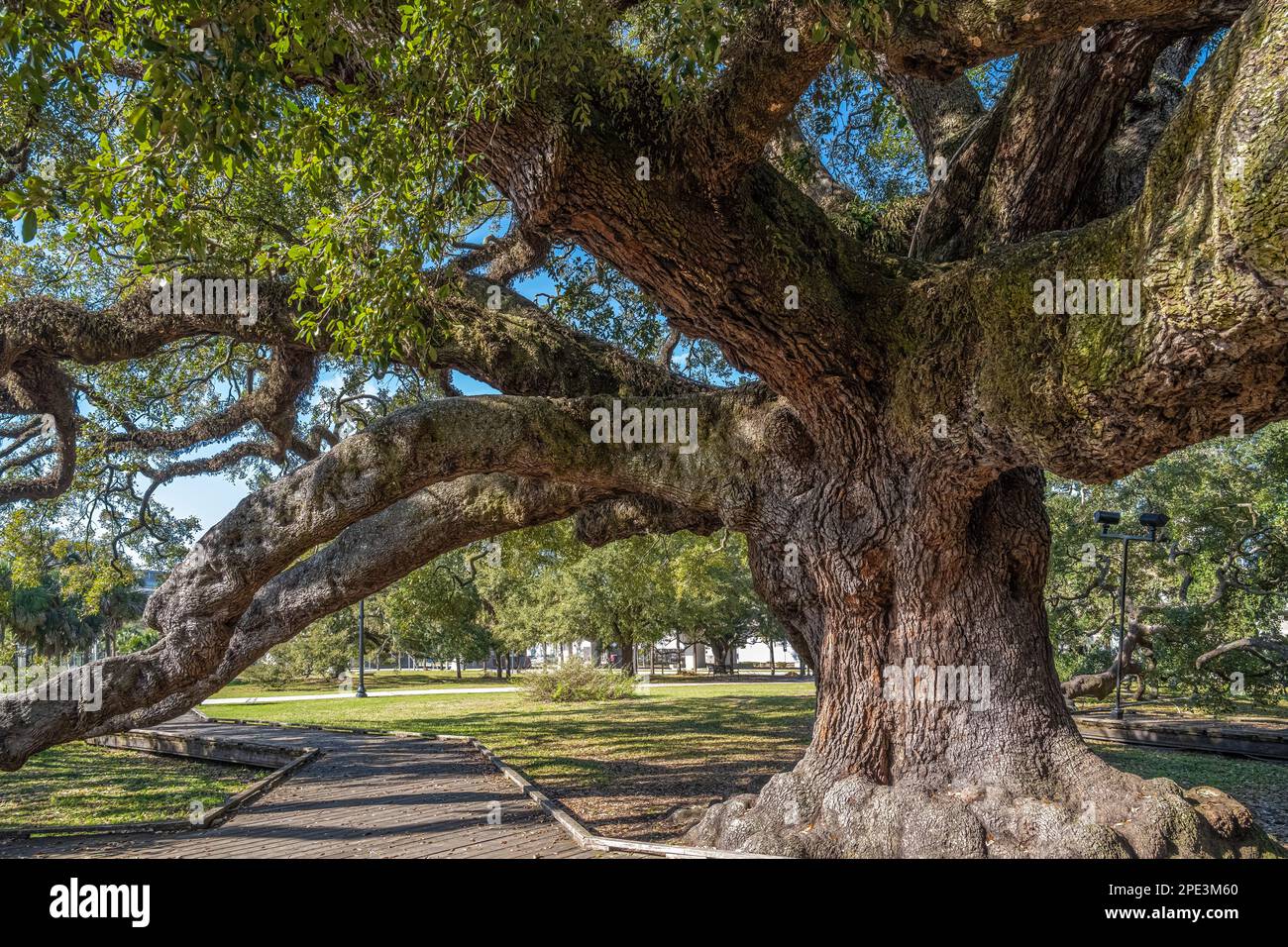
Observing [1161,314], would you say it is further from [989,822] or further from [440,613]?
[440,613]

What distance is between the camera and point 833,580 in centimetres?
602

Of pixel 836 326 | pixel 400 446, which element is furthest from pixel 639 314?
pixel 836 326

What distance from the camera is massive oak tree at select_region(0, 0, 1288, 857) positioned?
3.62 meters

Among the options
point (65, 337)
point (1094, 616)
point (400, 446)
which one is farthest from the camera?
point (1094, 616)

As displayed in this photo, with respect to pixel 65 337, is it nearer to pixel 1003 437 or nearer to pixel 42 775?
pixel 42 775

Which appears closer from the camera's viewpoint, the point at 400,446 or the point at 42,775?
the point at 400,446

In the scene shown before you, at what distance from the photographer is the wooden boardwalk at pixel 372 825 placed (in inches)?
232

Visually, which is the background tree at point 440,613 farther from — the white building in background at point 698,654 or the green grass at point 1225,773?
the green grass at point 1225,773

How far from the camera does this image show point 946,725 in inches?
226

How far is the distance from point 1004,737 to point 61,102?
440 inches

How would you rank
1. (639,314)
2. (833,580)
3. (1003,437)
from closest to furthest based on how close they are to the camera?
(1003,437) < (833,580) < (639,314)

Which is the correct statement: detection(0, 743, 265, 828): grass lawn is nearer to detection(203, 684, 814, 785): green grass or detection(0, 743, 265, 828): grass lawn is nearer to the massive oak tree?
the massive oak tree

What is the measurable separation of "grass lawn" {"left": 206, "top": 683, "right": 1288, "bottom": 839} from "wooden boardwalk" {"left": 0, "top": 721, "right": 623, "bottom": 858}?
0.71 meters

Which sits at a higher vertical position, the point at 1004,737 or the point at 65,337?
the point at 65,337
